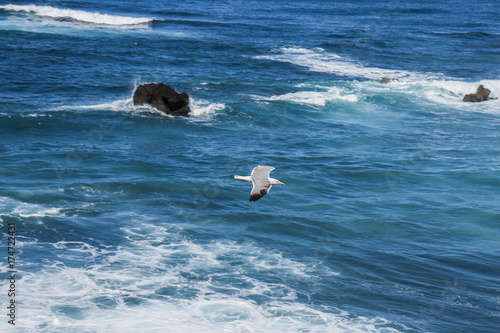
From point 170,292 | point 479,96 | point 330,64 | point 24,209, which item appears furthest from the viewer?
point 330,64

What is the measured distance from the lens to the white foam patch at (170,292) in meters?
14.0

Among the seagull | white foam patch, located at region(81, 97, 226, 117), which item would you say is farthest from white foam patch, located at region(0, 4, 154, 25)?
the seagull

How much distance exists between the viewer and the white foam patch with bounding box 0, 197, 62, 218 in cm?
1881

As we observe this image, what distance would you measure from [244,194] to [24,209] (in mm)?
7803

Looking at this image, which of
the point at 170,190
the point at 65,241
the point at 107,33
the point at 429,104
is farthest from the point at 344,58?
the point at 65,241

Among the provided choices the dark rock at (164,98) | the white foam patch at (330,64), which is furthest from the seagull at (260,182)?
the white foam patch at (330,64)

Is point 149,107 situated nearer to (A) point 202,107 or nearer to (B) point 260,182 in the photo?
(A) point 202,107

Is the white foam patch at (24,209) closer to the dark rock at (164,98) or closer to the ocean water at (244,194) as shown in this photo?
the ocean water at (244,194)

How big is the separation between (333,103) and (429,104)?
21.1ft

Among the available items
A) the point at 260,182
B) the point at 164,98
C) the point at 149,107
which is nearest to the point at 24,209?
the point at 260,182

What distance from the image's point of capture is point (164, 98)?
31.3 meters

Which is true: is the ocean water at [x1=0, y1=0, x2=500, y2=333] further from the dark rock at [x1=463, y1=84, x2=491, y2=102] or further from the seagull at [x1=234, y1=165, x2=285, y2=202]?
the seagull at [x1=234, y1=165, x2=285, y2=202]

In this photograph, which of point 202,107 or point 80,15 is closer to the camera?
point 202,107

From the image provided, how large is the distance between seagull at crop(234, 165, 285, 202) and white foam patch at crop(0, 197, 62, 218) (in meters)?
7.12
